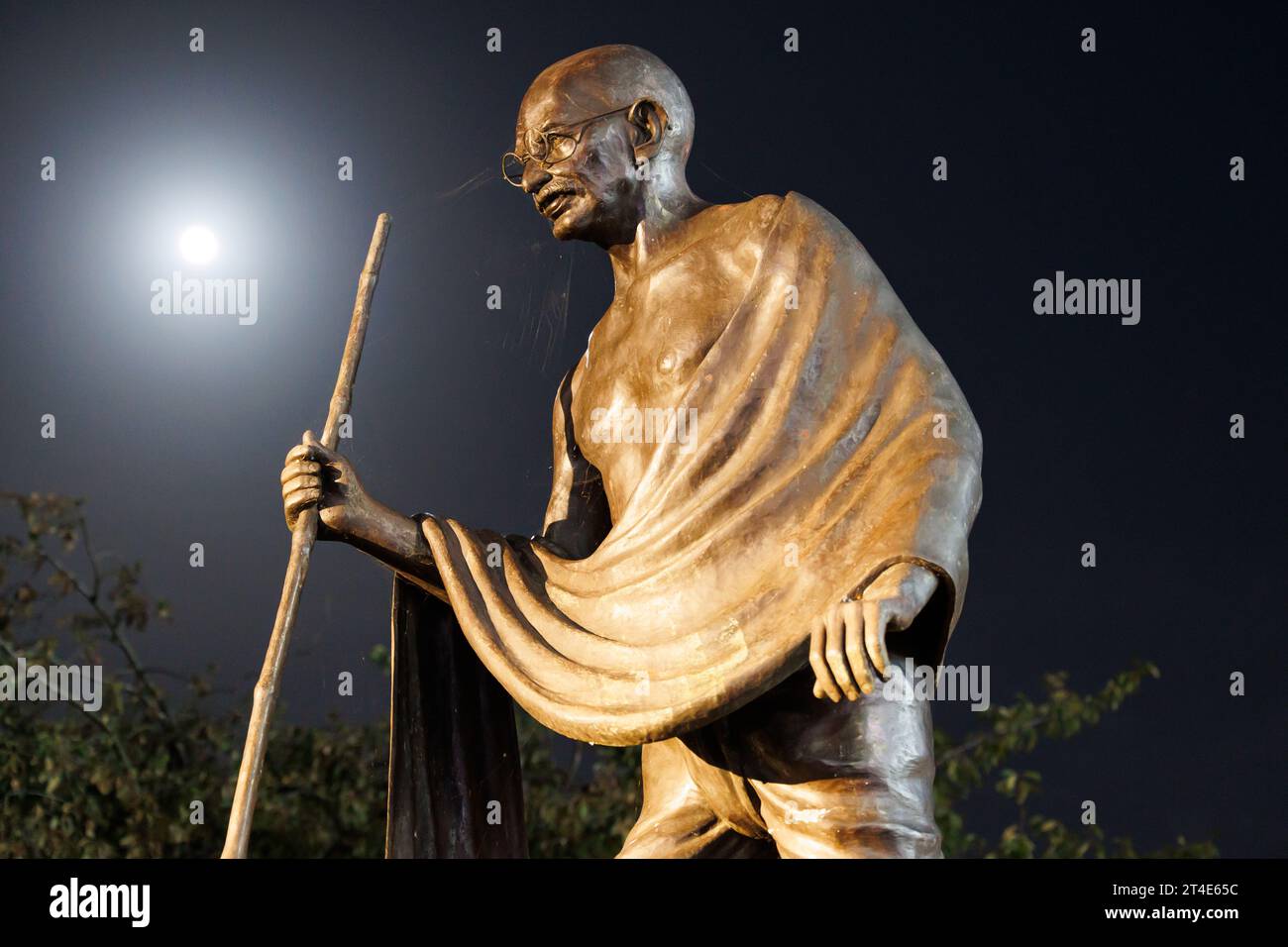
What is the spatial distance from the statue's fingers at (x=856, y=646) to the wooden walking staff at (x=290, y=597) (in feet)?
2.80

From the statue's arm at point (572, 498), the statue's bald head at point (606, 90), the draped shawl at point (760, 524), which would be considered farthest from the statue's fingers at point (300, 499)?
the statue's bald head at point (606, 90)

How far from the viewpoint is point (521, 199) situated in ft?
10.2

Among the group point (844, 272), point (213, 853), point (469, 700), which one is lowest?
point (213, 853)

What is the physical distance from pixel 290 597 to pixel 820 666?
84 cm

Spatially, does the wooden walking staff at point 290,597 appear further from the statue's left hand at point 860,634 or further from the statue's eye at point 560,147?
the statue's left hand at point 860,634

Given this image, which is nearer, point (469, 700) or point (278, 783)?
point (469, 700)

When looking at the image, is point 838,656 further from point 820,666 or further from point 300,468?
point 300,468

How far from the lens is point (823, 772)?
265cm

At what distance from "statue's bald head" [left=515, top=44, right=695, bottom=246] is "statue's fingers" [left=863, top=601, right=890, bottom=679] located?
32.8 inches

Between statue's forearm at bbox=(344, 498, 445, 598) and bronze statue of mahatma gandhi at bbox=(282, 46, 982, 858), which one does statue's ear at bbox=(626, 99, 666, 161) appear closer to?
bronze statue of mahatma gandhi at bbox=(282, 46, 982, 858)

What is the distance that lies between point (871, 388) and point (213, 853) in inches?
92.8

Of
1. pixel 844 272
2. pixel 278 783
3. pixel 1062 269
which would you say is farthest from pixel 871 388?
pixel 278 783

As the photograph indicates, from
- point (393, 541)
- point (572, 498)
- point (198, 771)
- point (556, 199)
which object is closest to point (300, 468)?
point (393, 541)

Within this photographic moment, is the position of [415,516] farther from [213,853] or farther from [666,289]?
[213,853]
